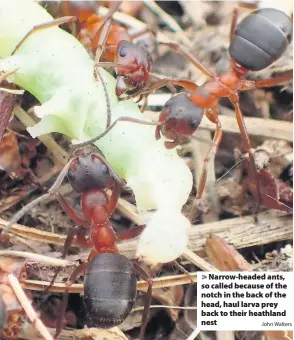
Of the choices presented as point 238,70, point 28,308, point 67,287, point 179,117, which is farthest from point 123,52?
point 28,308

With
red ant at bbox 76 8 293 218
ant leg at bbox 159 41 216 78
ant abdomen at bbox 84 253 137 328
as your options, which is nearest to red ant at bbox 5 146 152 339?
ant abdomen at bbox 84 253 137 328

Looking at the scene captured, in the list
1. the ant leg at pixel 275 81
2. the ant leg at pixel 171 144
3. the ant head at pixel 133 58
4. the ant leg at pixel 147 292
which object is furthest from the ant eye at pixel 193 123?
the ant leg at pixel 147 292

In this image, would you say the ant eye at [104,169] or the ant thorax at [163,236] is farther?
the ant eye at [104,169]

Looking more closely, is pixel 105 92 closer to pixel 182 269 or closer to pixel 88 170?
pixel 88 170

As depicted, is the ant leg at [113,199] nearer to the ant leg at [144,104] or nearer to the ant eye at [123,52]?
the ant leg at [144,104]

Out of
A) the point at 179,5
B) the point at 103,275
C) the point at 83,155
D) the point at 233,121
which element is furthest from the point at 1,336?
the point at 179,5

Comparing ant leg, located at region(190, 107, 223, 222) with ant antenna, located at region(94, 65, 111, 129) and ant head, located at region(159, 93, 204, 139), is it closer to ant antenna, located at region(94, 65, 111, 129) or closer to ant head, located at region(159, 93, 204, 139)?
ant head, located at region(159, 93, 204, 139)

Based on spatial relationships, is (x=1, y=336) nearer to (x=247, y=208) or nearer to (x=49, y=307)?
(x=49, y=307)
